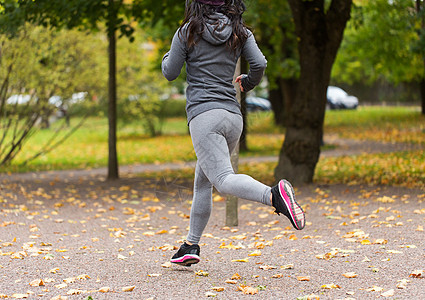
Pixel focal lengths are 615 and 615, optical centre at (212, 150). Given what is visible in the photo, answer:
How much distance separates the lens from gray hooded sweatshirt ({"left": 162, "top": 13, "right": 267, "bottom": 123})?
13.7ft

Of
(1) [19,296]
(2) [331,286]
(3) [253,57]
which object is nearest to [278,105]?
(3) [253,57]

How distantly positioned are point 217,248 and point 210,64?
7.99ft

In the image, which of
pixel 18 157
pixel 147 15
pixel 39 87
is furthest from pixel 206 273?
pixel 18 157

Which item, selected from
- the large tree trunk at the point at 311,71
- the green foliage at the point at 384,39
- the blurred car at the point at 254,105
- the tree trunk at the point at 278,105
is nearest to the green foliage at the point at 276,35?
the blurred car at the point at 254,105

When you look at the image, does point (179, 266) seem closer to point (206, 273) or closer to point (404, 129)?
point (206, 273)

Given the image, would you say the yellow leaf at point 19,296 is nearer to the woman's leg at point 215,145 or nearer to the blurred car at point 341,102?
the woman's leg at point 215,145

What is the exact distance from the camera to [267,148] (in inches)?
802

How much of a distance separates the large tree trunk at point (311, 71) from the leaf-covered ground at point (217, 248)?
65cm

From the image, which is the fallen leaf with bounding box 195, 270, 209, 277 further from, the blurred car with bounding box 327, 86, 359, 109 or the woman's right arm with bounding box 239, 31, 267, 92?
the blurred car with bounding box 327, 86, 359, 109

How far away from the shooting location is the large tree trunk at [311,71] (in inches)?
415

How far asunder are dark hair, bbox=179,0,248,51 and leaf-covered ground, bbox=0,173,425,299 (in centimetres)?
171

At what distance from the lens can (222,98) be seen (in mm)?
4242

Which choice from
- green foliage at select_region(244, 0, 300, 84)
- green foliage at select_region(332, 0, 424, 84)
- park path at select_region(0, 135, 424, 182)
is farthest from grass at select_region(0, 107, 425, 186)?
green foliage at select_region(332, 0, 424, 84)

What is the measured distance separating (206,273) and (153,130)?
23834mm
